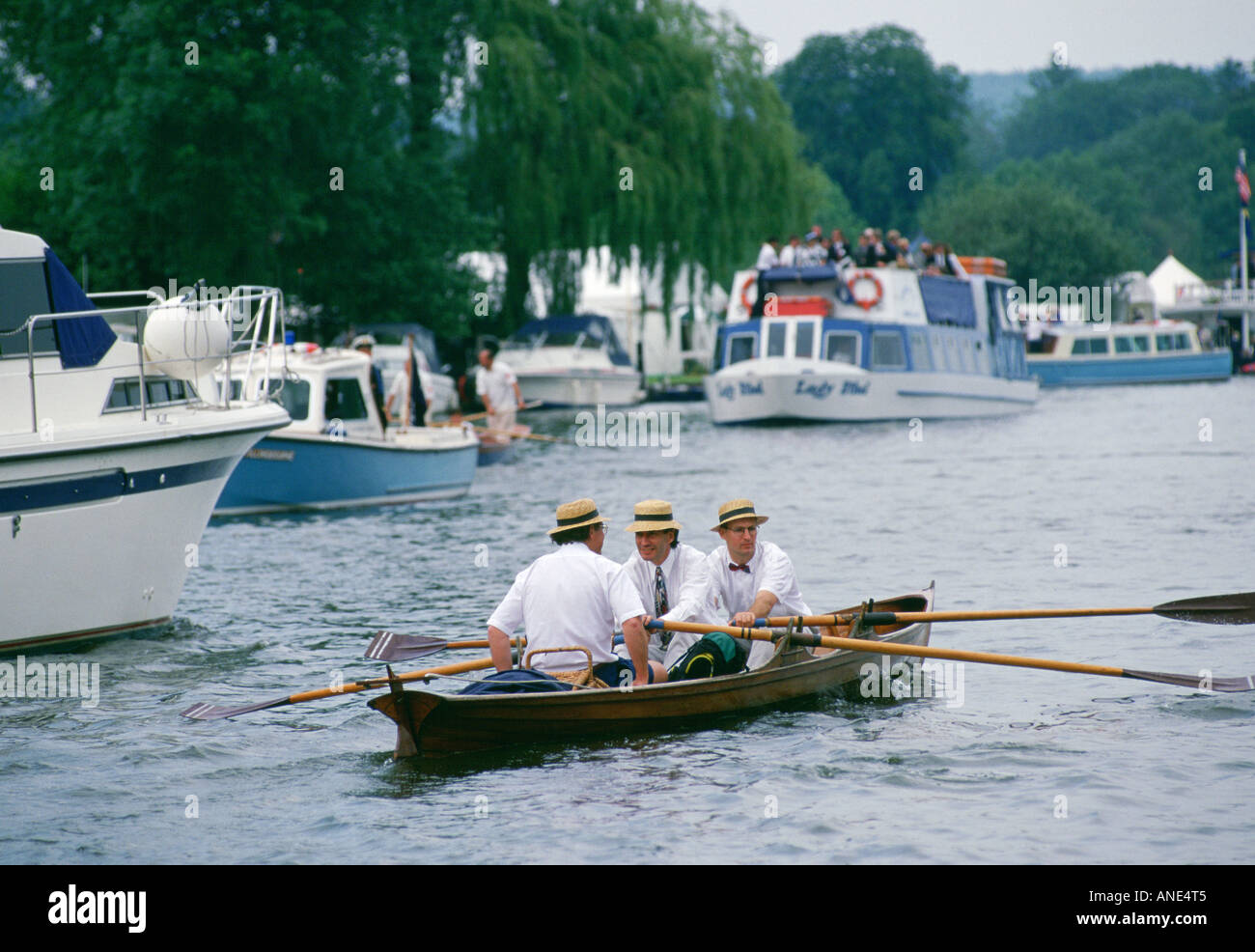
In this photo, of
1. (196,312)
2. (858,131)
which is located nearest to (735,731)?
(196,312)

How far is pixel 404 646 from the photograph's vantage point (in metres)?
11.2

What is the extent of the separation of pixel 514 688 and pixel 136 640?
4985 millimetres

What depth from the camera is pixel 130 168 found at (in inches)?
1288

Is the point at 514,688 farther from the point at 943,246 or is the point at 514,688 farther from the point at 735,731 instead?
the point at 943,246

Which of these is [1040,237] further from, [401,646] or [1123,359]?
[401,646]

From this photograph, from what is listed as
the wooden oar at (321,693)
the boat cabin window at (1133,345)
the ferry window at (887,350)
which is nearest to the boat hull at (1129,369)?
the boat cabin window at (1133,345)

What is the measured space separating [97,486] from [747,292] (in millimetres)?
26547

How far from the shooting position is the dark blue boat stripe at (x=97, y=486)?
11.7 metres

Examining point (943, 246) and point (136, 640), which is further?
point (943, 246)

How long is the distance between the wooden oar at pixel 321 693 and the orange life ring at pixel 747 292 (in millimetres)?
27632

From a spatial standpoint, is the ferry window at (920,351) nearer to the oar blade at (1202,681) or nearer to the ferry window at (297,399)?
the ferry window at (297,399)

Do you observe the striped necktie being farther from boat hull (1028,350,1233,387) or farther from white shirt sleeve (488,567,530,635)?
boat hull (1028,350,1233,387)

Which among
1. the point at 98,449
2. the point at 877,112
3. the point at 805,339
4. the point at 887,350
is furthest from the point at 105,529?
the point at 877,112

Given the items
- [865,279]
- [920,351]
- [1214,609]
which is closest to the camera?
[1214,609]
